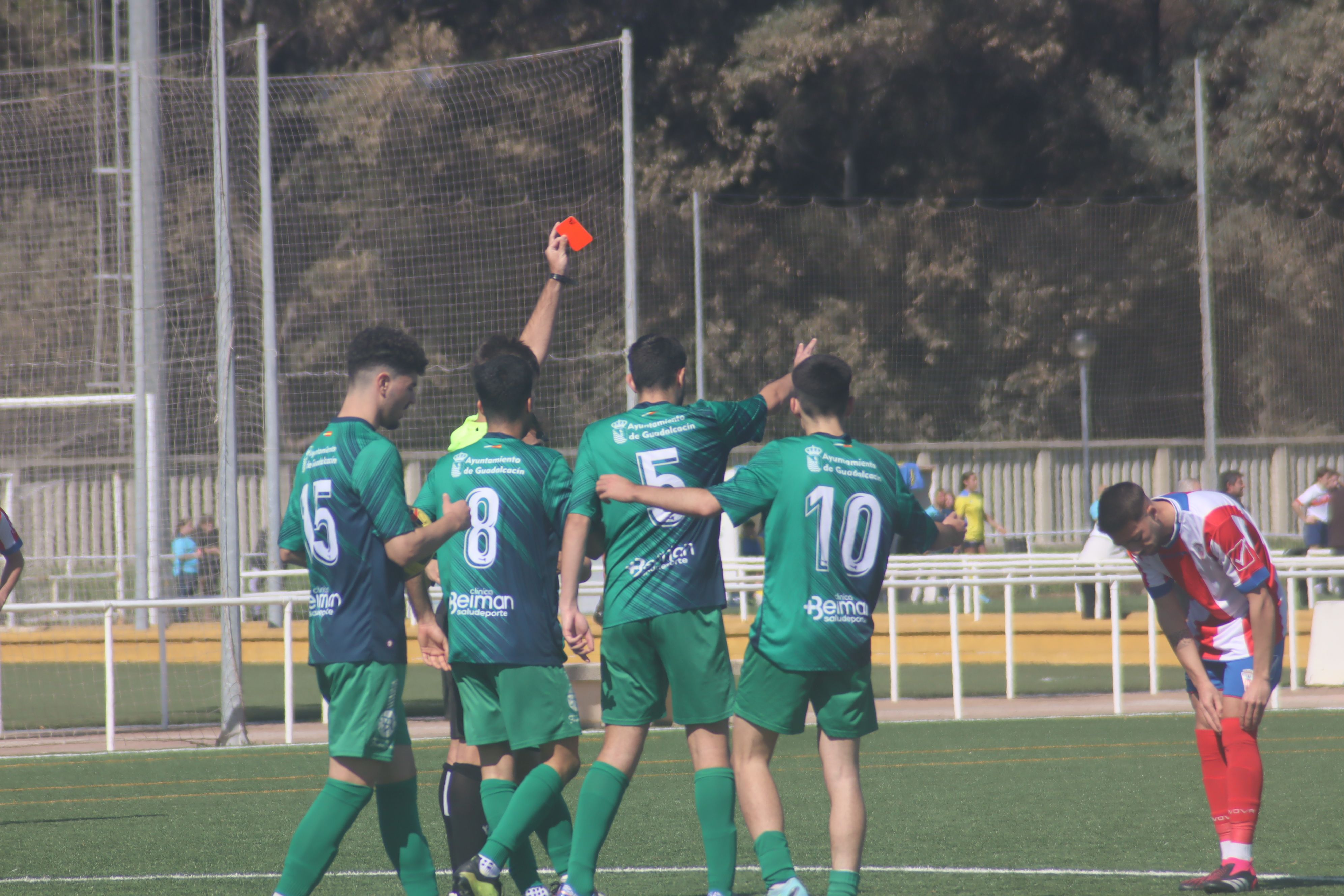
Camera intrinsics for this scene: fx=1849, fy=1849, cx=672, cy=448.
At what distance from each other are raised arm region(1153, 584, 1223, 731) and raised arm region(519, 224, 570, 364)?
2536 millimetres

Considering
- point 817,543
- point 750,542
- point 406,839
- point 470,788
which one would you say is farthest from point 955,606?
point 750,542

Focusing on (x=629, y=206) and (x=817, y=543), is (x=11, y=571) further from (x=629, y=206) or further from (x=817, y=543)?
(x=629, y=206)

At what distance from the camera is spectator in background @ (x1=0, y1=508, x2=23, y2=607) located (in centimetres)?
→ 899

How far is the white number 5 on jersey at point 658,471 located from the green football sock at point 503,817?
1.07m

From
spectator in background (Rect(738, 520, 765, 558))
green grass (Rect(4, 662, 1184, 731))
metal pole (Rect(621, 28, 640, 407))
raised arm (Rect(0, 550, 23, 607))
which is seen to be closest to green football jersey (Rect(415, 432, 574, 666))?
raised arm (Rect(0, 550, 23, 607))

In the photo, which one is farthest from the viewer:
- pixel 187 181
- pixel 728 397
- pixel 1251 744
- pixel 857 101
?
pixel 857 101

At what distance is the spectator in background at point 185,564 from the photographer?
14773 millimetres

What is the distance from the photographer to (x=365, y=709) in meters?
5.79

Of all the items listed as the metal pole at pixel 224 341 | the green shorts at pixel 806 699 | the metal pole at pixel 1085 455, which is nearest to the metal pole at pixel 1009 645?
the metal pole at pixel 224 341

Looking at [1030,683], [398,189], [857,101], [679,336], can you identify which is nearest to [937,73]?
[857,101]

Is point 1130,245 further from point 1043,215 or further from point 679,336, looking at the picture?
point 679,336

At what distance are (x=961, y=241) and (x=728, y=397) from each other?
Result: 5.28 m

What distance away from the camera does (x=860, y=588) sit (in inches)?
242

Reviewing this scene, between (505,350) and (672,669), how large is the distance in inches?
58.1
